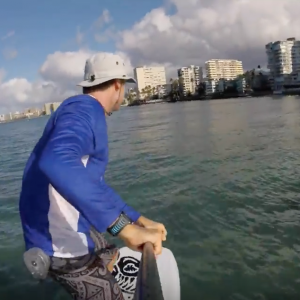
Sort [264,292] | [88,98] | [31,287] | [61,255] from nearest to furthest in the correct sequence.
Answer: [88,98], [61,255], [264,292], [31,287]

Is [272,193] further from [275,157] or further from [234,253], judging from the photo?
[275,157]

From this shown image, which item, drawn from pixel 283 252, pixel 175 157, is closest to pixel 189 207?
pixel 283 252

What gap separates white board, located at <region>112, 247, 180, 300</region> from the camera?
145 inches

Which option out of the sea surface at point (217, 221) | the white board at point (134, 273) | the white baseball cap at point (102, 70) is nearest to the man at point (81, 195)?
the white baseball cap at point (102, 70)

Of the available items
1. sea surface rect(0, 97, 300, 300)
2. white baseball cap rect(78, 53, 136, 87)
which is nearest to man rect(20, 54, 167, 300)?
white baseball cap rect(78, 53, 136, 87)

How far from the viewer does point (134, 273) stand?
3.74 metres

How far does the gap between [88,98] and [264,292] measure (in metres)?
4.63

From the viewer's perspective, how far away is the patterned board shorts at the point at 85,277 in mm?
2648

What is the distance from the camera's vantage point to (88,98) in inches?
93.0

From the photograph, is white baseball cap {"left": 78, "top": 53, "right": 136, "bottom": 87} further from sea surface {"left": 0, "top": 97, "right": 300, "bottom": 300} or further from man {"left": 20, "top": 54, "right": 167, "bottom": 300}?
sea surface {"left": 0, "top": 97, "right": 300, "bottom": 300}

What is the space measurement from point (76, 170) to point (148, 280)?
29.0 inches

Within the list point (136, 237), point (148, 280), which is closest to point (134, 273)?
point (136, 237)

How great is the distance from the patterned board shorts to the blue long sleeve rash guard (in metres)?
0.08

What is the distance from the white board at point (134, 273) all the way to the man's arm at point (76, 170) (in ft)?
6.01
